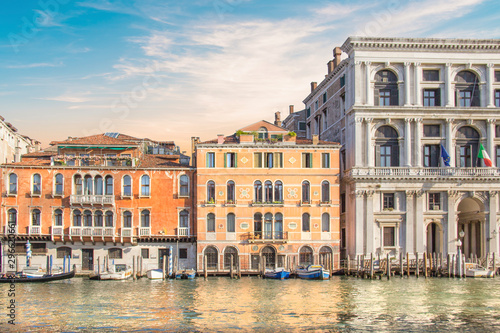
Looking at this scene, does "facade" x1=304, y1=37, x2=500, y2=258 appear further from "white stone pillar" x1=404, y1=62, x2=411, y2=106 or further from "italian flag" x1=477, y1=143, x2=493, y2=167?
"italian flag" x1=477, y1=143, x2=493, y2=167

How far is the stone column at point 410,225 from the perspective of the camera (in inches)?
1773

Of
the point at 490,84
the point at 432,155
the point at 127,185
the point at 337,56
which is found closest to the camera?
the point at 127,185

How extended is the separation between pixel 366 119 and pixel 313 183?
572cm

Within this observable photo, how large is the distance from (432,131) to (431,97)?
2392 mm

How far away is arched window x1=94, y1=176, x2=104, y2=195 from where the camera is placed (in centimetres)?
4519

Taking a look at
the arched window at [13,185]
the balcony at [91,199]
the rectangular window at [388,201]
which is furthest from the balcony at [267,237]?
the arched window at [13,185]

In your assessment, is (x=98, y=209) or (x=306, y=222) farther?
(x=306, y=222)

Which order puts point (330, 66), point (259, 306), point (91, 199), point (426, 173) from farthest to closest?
point (330, 66) → point (426, 173) → point (91, 199) → point (259, 306)

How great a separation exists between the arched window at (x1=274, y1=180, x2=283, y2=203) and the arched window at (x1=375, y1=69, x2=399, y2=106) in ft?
29.3

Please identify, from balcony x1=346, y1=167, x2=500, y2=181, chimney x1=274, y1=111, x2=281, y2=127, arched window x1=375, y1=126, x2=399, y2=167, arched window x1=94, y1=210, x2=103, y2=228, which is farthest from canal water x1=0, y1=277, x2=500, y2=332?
chimney x1=274, y1=111, x2=281, y2=127

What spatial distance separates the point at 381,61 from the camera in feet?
152

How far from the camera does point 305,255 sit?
45094 mm

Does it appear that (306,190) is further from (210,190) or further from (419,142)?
(419,142)

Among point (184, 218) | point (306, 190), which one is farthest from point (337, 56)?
point (184, 218)
